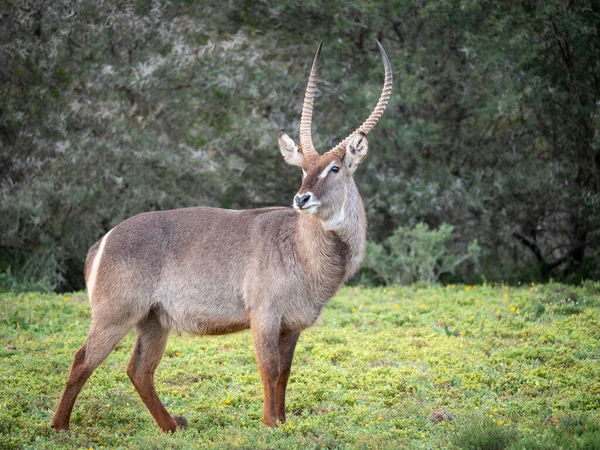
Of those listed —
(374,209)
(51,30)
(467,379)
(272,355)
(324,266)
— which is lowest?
(374,209)

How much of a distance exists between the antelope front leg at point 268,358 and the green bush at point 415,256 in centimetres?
619

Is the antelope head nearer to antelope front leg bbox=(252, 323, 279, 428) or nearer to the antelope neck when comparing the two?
the antelope neck

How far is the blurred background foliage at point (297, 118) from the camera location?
1227cm

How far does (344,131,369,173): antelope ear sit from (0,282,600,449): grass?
6.39ft

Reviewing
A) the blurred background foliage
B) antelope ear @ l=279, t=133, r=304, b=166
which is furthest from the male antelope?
the blurred background foliage

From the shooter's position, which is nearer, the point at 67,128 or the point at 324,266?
the point at 324,266

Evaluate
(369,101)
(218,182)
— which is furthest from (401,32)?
(218,182)

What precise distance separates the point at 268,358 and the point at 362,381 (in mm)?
1419

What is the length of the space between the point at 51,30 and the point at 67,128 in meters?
1.58

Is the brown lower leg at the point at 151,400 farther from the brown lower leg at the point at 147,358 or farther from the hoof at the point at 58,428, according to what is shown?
the hoof at the point at 58,428

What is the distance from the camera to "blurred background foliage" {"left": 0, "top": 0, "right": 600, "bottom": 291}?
12.3 meters

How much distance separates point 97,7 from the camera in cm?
1252

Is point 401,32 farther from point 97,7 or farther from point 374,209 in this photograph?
point 97,7

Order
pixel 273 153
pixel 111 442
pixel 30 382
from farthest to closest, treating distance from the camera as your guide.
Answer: pixel 273 153, pixel 30 382, pixel 111 442
